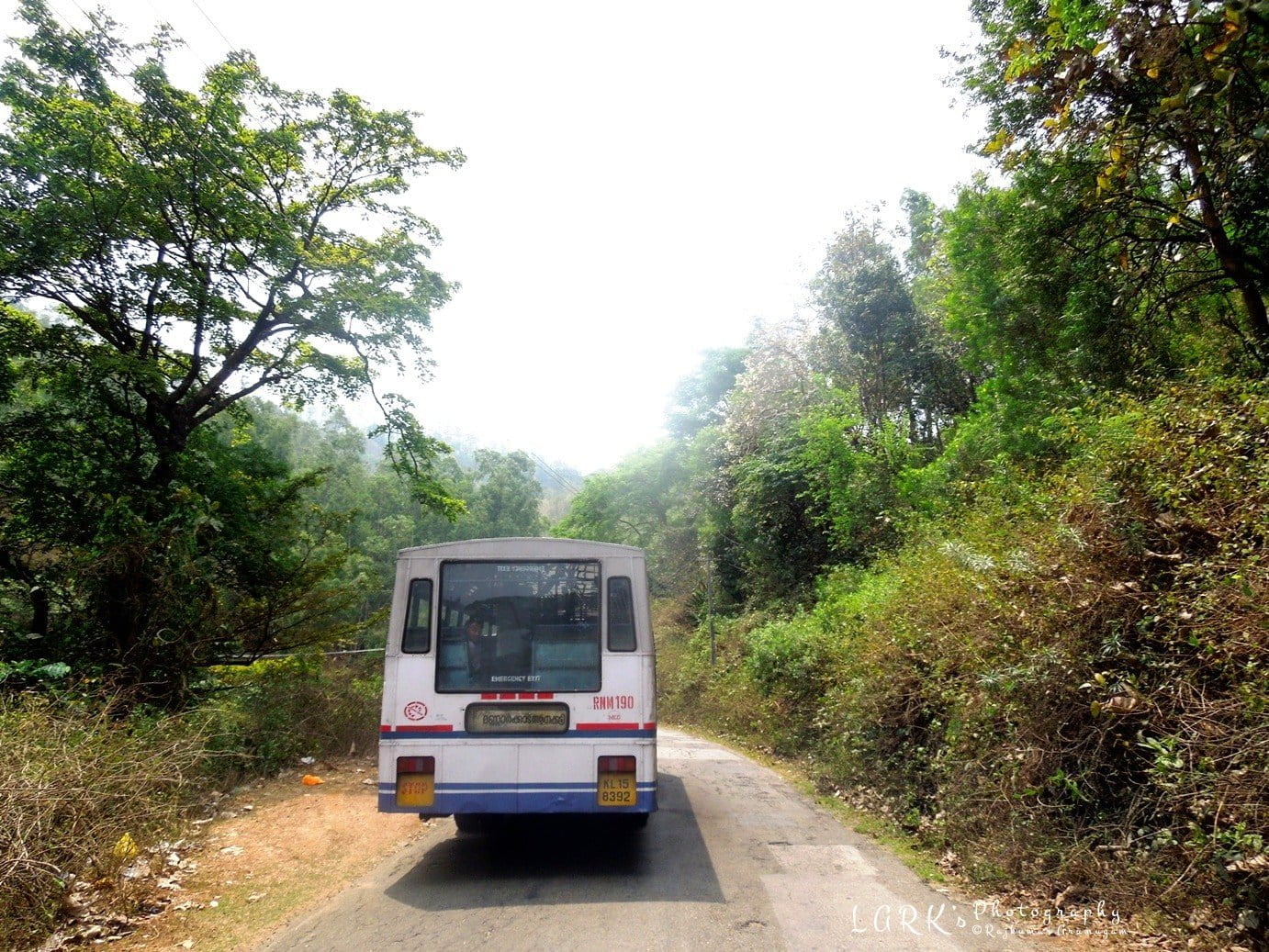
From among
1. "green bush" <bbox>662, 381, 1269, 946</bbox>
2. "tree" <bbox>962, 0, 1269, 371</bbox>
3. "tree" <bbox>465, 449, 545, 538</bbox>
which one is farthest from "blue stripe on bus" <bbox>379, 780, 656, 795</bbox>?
"tree" <bbox>465, 449, 545, 538</bbox>

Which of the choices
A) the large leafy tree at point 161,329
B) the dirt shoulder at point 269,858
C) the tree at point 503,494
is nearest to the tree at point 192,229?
the large leafy tree at point 161,329

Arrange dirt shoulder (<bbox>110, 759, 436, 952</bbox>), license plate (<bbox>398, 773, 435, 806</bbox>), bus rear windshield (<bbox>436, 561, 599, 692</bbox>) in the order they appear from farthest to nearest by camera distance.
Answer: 1. bus rear windshield (<bbox>436, 561, 599, 692</bbox>)
2. license plate (<bbox>398, 773, 435, 806</bbox>)
3. dirt shoulder (<bbox>110, 759, 436, 952</bbox>)

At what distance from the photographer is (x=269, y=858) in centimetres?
725

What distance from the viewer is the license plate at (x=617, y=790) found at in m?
6.49

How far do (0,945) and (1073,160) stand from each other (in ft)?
40.7

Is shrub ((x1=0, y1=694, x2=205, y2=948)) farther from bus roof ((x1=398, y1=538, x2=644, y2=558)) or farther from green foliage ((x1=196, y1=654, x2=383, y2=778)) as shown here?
green foliage ((x1=196, y1=654, x2=383, y2=778))

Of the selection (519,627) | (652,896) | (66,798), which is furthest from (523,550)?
(66,798)

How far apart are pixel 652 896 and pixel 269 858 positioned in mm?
3763

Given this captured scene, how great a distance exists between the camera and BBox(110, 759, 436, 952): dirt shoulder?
5.57m

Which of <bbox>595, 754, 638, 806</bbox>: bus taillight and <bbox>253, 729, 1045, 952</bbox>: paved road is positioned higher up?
<bbox>595, 754, 638, 806</bbox>: bus taillight

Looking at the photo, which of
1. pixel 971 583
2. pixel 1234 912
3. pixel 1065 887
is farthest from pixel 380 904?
pixel 971 583

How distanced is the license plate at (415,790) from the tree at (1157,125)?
21.3ft

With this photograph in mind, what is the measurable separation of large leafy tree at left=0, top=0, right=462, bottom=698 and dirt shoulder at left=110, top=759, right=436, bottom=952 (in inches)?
99.1

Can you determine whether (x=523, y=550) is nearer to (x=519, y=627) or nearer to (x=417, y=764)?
(x=519, y=627)
